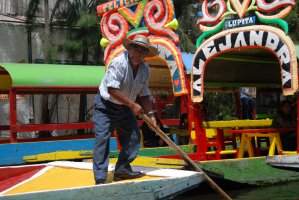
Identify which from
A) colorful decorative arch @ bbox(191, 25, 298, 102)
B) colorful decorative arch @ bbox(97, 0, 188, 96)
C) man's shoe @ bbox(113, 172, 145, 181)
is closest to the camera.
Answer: man's shoe @ bbox(113, 172, 145, 181)

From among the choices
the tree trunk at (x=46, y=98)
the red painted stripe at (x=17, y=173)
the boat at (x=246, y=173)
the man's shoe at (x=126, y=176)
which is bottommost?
the boat at (x=246, y=173)

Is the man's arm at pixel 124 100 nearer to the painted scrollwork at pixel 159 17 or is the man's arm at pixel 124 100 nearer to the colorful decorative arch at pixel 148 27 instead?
the colorful decorative arch at pixel 148 27

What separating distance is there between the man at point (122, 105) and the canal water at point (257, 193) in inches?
113

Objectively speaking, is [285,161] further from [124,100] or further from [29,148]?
[29,148]

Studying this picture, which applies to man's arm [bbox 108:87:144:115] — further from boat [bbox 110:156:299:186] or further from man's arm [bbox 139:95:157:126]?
boat [bbox 110:156:299:186]

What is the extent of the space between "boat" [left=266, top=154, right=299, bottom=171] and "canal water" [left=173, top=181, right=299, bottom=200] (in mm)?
450

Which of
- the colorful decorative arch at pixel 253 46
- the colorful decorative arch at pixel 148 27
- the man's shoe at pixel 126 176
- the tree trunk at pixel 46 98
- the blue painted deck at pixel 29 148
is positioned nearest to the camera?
the man's shoe at pixel 126 176

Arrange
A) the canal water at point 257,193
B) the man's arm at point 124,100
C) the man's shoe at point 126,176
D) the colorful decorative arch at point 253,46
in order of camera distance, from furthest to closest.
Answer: the canal water at point 257,193
the colorful decorative arch at point 253,46
the man's shoe at point 126,176
the man's arm at point 124,100

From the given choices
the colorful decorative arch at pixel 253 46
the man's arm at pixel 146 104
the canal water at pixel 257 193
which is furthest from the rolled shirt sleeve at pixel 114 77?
the colorful decorative arch at pixel 253 46

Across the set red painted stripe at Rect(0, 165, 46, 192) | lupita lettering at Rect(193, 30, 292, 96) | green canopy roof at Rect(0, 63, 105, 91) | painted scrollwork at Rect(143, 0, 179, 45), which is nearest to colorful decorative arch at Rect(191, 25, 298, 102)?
lupita lettering at Rect(193, 30, 292, 96)

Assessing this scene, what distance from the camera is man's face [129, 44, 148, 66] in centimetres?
584

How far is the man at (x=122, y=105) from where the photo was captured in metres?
5.76

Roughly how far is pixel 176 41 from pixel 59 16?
1001cm

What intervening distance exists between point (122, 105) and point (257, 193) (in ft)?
13.1
